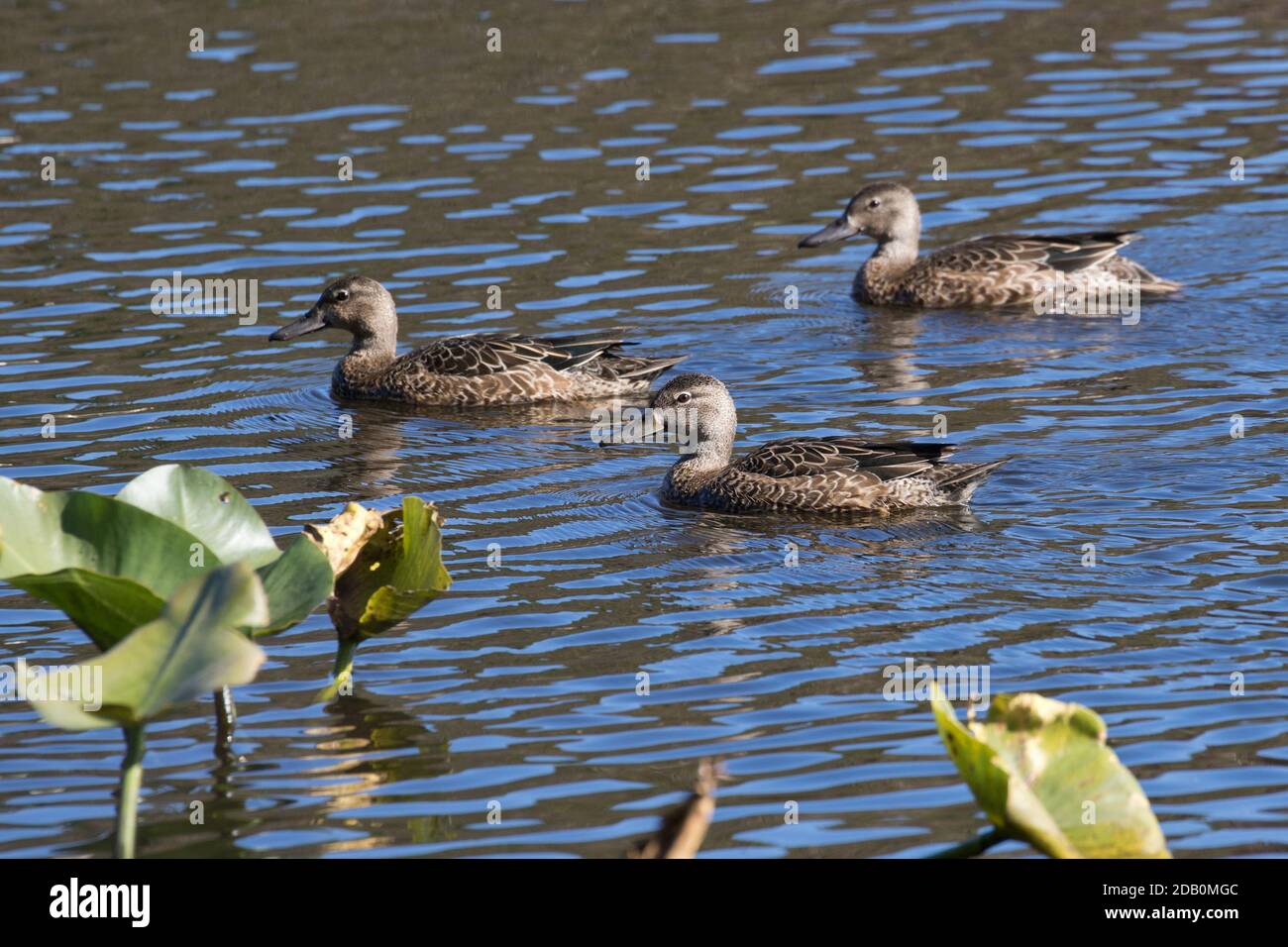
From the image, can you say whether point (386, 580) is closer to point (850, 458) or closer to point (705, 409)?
point (850, 458)

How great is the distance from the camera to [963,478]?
1117cm

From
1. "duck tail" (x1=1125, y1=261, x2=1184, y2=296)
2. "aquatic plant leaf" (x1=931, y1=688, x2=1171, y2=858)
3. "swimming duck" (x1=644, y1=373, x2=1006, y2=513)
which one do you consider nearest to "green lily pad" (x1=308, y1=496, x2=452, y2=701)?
"aquatic plant leaf" (x1=931, y1=688, x2=1171, y2=858)

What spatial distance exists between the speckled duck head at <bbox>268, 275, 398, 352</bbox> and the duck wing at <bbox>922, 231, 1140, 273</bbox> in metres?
4.55

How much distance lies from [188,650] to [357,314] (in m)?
9.66

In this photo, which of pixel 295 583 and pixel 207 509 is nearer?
pixel 295 583

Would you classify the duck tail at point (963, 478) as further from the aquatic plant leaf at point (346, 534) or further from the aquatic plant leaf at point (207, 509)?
the aquatic plant leaf at point (207, 509)

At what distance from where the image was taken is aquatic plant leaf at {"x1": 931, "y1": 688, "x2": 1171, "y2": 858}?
17.7 ft

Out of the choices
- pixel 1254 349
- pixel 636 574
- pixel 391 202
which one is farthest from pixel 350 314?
pixel 1254 349

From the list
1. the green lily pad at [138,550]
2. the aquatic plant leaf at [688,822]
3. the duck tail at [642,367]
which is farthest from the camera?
the duck tail at [642,367]

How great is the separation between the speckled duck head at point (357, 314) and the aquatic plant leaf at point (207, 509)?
778 cm

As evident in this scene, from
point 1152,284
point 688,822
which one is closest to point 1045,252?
point 1152,284

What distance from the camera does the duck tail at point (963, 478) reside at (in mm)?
11203

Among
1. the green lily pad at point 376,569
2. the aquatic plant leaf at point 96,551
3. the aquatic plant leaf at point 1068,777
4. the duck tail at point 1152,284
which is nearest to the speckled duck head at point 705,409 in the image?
the green lily pad at point 376,569

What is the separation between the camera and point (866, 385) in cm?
1410
